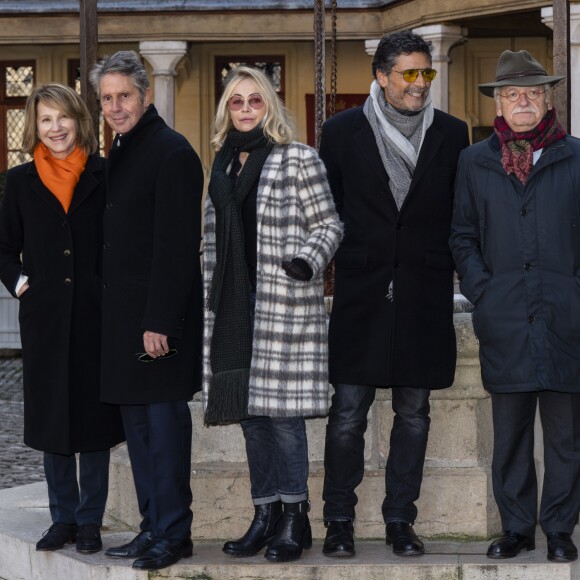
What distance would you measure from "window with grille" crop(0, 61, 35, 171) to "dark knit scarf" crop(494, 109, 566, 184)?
47.9 ft

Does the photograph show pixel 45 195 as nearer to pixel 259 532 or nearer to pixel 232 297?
pixel 232 297

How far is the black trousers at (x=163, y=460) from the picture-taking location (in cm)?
533

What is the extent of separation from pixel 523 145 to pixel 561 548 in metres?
1.43

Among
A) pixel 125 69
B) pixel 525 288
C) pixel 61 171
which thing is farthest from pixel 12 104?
pixel 525 288

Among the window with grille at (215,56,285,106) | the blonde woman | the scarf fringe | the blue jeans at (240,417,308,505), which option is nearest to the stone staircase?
the blue jeans at (240,417,308,505)

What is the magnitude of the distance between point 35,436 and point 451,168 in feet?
5.99

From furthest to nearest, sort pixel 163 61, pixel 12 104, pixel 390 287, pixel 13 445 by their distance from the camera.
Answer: pixel 12 104 → pixel 163 61 → pixel 13 445 → pixel 390 287

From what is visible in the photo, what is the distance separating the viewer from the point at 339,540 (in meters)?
5.44

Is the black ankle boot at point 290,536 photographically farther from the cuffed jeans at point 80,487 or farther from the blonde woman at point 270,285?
the cuffed jeans at point 80,487

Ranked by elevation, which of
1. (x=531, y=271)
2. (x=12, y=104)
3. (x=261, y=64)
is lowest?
(x=531, y=271)

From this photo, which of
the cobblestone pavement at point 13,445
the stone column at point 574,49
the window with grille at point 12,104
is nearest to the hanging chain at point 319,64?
the cobblestone pavement at point 13,445

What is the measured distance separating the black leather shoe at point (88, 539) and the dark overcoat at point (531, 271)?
1.56 m

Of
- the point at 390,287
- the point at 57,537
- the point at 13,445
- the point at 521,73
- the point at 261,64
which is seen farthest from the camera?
the point at 261,64

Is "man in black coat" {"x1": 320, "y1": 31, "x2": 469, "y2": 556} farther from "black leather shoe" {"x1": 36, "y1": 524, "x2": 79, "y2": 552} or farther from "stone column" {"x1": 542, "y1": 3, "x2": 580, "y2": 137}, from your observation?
"stone column" {"x1": 542, "y1": 3, "x2": 580, "y2": 137}
